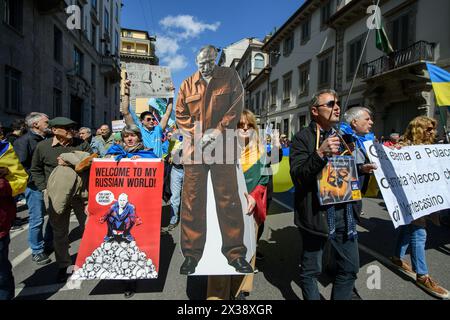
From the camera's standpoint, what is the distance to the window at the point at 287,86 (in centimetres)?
2588

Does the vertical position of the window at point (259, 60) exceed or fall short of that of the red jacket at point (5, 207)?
it exceeds it

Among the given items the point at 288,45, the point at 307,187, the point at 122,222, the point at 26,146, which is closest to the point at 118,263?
the point at 122,222

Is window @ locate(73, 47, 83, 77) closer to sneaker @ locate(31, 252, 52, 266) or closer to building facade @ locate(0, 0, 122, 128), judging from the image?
building facade @ locate(0, 0, 122, 128)

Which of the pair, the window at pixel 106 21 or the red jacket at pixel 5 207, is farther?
the window at pixel 106 21

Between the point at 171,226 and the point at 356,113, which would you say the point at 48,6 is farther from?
the point at 356,113

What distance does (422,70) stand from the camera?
1203cm

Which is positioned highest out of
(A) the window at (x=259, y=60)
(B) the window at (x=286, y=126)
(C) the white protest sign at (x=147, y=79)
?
(A) the window at (x=259, y=60)

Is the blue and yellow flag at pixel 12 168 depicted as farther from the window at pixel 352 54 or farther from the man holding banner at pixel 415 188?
the window at pixel 352 54

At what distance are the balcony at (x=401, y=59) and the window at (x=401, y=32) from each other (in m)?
0.60

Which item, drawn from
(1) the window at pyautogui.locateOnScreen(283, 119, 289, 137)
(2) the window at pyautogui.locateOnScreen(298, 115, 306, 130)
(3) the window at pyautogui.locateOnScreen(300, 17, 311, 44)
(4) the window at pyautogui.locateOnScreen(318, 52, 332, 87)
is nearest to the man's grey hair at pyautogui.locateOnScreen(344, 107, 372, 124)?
(4) the window at pyautogui.locateOnScreen(318, 52, 332, 87)

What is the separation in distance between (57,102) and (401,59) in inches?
700

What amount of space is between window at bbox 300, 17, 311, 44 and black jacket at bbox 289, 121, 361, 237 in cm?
2304

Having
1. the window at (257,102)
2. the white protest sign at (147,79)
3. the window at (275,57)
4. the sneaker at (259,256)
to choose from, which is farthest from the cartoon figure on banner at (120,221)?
the window at (257,102)

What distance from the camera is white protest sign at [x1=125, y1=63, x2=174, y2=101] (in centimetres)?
297
